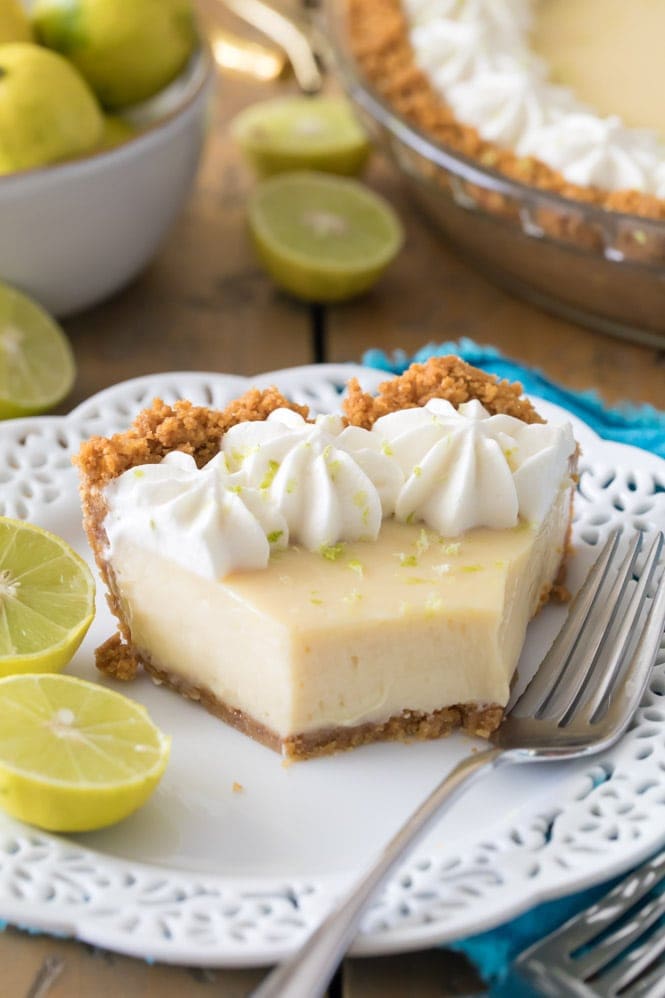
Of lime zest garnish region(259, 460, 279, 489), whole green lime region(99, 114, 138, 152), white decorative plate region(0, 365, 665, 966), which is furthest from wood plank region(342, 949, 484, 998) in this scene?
whole green lime region(99, 114, 138, 152)

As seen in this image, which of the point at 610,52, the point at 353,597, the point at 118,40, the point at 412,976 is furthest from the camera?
the point at 610,52

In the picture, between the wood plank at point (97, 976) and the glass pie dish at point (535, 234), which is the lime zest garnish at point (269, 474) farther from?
the glass pie dish at point (535, 234)

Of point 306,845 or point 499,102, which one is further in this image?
point 499,102

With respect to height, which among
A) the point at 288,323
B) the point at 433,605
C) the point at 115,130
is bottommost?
the point at 288,323

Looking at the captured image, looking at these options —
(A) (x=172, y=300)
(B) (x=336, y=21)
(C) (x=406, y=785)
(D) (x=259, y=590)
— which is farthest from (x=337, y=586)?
(B) (x=336, y=21)

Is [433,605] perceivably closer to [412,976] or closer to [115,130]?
[412,976]

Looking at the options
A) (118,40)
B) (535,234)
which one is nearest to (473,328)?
(535,234)
